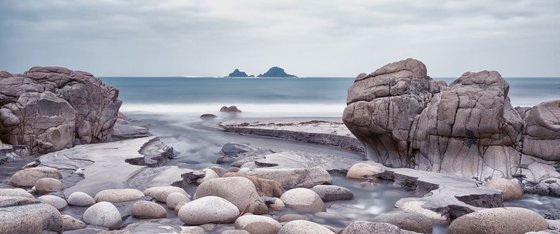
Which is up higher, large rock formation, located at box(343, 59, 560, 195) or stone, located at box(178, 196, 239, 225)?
large rock formation, located at box(343, 59, 560, 195)

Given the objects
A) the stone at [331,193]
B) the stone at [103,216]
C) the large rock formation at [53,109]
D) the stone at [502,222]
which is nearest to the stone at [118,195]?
the stone at [103,216]

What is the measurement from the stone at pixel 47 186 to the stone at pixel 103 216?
6.12 feet

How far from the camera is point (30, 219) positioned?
502cm

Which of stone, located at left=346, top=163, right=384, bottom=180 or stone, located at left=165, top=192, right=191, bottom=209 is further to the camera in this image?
stone, located at left=346, top=163, right=384, bottom=180

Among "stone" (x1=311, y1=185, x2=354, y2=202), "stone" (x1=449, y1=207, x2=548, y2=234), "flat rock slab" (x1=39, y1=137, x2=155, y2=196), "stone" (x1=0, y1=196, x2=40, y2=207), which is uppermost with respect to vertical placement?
"stone" (x1=0, y1=196, x2=40, y2=207)

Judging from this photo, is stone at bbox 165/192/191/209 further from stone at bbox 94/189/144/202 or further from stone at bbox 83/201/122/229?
stone at bbox 83/201/122/229

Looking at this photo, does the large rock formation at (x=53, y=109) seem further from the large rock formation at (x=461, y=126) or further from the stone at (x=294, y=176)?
the large rock formation at (x=461, y=126)

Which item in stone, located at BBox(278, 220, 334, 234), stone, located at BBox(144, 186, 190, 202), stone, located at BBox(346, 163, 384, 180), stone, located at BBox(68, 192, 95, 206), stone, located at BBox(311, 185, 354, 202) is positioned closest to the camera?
stone, located at BBox(278, 220, 334, 234)

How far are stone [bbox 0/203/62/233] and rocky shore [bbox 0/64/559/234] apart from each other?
0.01 meters

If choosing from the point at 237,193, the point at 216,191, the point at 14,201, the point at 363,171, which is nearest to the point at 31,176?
the point at 216,191

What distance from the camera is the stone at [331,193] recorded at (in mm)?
8484

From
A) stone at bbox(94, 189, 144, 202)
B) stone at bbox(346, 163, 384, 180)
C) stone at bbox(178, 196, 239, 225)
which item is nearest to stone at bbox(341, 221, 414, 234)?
stone at bbox(178, 196, 239, 225)

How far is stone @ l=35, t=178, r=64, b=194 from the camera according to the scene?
323 inches

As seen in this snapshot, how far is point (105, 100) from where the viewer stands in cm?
1580
